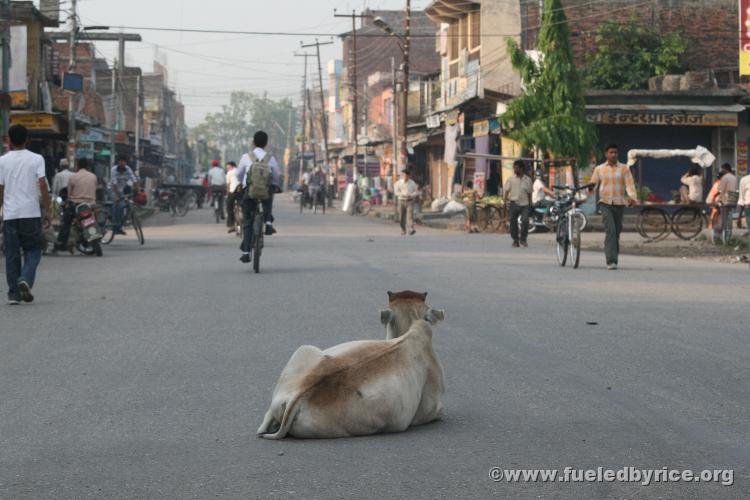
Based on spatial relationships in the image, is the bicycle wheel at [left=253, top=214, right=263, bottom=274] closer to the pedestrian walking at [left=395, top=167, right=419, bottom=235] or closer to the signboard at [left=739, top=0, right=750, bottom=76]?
the pedestrian walking at [left=395, top=167, right=419, bottom=235]

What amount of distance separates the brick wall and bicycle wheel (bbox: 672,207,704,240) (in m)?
18.6

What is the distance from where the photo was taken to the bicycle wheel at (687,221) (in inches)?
1054

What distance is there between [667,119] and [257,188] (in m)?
23.3

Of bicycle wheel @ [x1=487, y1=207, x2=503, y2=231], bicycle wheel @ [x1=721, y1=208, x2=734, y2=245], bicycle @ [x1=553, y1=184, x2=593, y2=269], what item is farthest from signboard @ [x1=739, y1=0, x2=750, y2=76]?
bicycle @ [x1=553, y1=184, x2=593, y2=269]

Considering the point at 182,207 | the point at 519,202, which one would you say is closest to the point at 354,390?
the point at 519,202

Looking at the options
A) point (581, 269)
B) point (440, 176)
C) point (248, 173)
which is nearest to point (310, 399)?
point (248, 173)

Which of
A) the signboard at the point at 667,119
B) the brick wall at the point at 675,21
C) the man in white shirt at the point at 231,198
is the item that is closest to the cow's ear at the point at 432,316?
the man in white shirt at the point at 231,198

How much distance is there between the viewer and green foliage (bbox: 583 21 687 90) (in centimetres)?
4303

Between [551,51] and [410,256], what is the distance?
14859 mm

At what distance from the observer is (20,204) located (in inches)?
505

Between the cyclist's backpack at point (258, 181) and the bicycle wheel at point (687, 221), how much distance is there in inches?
511

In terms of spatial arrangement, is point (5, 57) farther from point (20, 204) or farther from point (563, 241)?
point (20, 204)

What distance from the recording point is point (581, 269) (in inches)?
705

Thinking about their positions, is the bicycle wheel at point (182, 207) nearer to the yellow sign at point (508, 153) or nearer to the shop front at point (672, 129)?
the yellow sign at point (508, 153)
